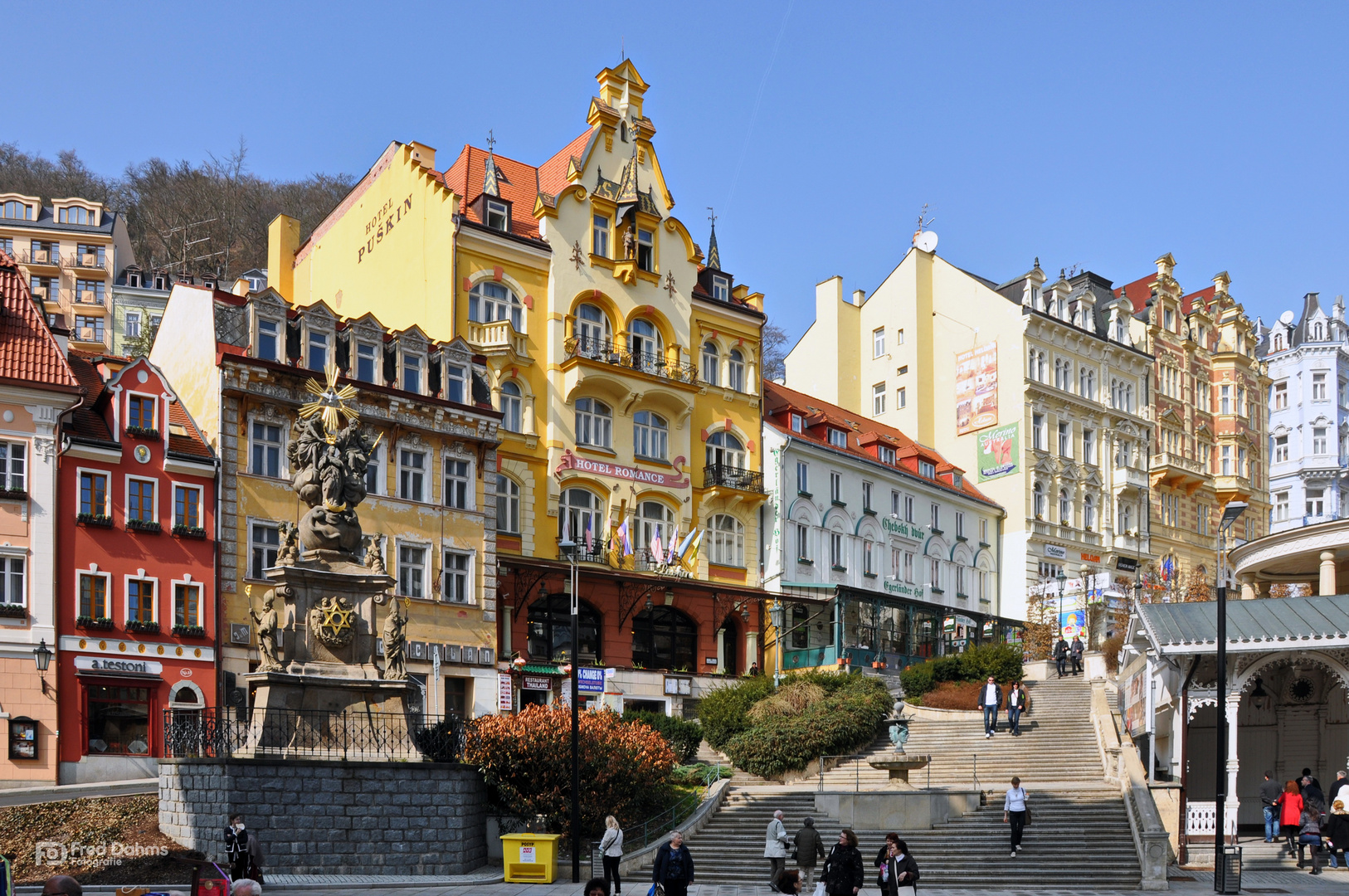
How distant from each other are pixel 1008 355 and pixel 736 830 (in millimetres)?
38013

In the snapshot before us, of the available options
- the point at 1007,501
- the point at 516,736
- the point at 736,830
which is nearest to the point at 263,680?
the point at 516,736

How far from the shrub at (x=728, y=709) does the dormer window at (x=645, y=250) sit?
15618 mm

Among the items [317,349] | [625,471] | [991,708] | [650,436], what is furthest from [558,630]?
[991,708]

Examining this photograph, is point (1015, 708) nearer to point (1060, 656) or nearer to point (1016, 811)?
point (1060, 656)

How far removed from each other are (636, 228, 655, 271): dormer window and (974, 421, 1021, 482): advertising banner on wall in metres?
20.6

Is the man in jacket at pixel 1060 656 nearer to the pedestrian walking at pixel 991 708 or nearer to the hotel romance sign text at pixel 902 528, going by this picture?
the pedestrian walking at pixel 991 708

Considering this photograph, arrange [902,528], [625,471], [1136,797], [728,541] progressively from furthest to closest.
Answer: [902,528], [728,541], [625,471], [1136,797]

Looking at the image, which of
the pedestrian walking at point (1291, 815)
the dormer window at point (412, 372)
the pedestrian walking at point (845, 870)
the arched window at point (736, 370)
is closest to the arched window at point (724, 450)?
the arched window at point (736, 370)

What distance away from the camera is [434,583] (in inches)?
1570

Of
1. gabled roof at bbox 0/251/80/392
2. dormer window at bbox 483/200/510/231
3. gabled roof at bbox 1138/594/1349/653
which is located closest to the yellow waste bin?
gabled roof at bbox 1138/594/1349/653

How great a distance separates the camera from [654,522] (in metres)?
48.3

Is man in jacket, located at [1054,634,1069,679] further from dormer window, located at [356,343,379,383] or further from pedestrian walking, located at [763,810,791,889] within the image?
pedestrian walking, located at [763,810,791,889]

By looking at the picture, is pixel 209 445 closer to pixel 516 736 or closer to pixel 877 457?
pixel 516 736

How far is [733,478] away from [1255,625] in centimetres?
2476
